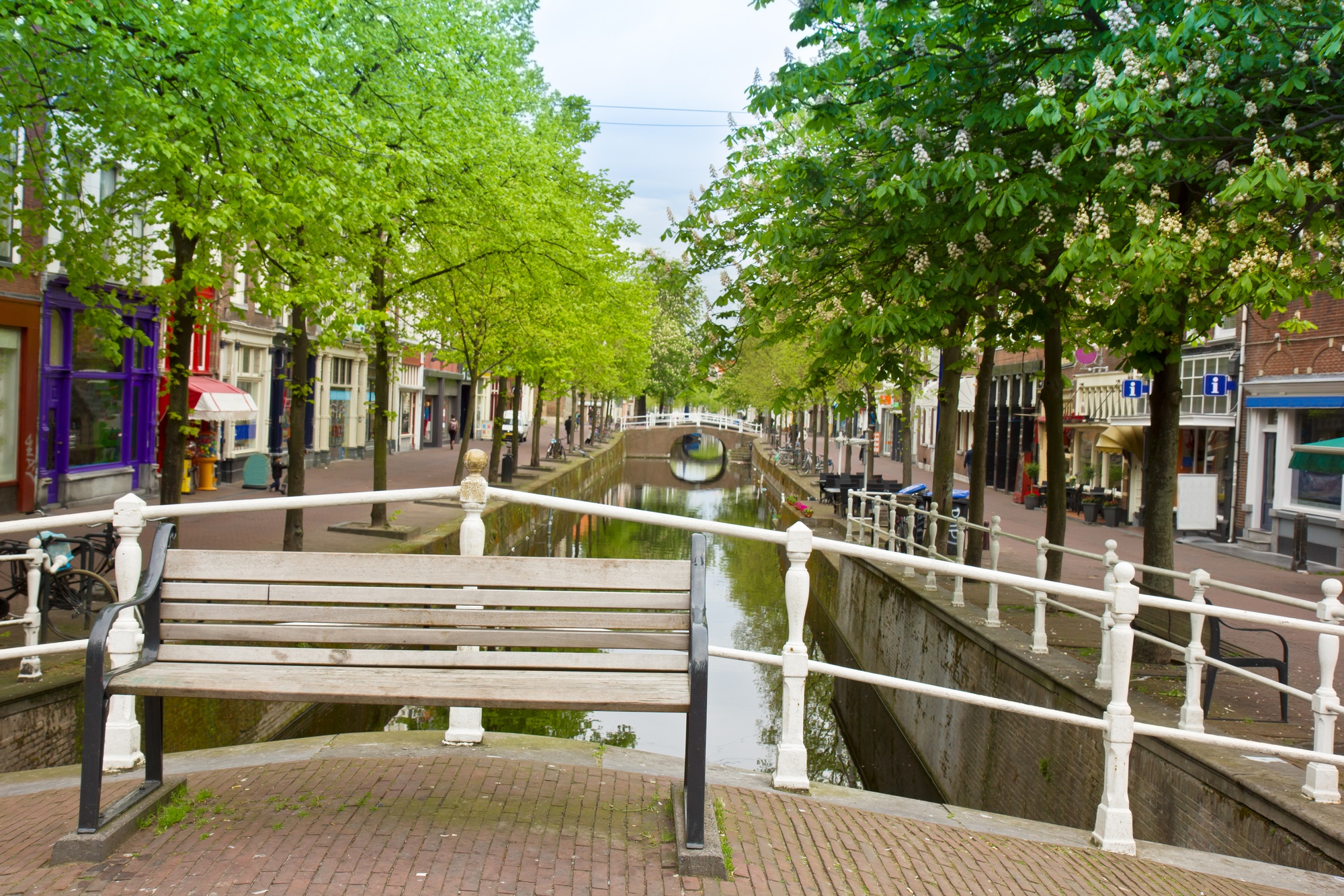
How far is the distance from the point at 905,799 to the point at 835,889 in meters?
1.19

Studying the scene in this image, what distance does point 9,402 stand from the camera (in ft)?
58.9

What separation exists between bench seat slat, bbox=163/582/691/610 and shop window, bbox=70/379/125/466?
58.3 feet

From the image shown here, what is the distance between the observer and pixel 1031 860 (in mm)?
4168

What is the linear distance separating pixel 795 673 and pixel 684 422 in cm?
7499

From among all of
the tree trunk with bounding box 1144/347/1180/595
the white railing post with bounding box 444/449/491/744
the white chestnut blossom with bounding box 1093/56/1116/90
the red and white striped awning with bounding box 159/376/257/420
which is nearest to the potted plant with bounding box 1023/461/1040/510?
the red and white striped awning with bounding box 159/376/257/420

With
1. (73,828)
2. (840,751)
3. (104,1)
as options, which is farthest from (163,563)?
(840,751)

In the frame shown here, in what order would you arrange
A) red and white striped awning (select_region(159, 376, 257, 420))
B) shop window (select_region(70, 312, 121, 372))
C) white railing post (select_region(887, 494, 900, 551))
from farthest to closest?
red and white striped awning (select_region(159, 376, 257, 420)), shop window (select_region(70, 312, 121, 372)), white railing post (select_region(887, 494, 900, 551))

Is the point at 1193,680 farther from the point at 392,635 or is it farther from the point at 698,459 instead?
the point at 698,459

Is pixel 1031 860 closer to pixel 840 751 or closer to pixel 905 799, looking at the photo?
pixel 905 799

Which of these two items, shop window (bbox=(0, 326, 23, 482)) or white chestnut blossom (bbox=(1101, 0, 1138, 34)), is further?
shop window (bbox=(0, 326, 23, 482))

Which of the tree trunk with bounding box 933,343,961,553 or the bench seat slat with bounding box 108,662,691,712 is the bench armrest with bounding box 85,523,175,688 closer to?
the bench seat slat with bounding box 108,662,691,712

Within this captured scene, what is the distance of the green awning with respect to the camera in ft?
61.7

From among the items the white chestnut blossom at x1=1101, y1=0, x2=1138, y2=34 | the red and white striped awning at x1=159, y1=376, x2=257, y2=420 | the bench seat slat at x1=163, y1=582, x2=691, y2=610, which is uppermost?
the white chestnut blossom at x1=1101, y1=0, x2=1138, y2=34

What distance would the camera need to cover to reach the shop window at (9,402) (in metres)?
17.7
